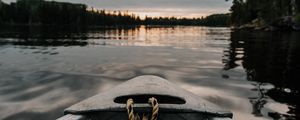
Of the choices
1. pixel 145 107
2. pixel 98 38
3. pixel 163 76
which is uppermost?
pixel 145 107

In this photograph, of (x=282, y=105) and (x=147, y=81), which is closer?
(x=147, y=81)

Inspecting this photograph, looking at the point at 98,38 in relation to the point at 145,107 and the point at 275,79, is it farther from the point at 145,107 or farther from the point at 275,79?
the point at 145,107

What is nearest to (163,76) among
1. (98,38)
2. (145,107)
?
(145,107)

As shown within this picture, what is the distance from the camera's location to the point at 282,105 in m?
8.23

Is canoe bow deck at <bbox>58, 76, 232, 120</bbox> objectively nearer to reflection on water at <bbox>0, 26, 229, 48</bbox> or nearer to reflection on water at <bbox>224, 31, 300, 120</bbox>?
reflection on water at <bbox>224, 31, 300, 120</bbox>

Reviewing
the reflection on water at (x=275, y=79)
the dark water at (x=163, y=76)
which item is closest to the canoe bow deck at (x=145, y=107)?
the dark water at (x=163, y=76)

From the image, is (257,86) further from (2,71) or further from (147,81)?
(2,71)

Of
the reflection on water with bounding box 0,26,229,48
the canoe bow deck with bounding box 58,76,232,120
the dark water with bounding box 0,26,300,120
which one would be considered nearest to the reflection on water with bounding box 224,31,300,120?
the dark water with bounding box 0,26,300,120

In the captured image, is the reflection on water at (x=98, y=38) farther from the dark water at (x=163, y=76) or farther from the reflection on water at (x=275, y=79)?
the dark water at (x=163, y=76)

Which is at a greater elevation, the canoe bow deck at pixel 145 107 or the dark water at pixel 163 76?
the canoe bow deck at pixel 145 107

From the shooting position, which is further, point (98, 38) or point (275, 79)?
point (98, 38)

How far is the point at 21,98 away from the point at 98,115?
4945mm

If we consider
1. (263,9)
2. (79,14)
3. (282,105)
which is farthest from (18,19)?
(282,105)

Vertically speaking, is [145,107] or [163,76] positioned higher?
[145,107]
